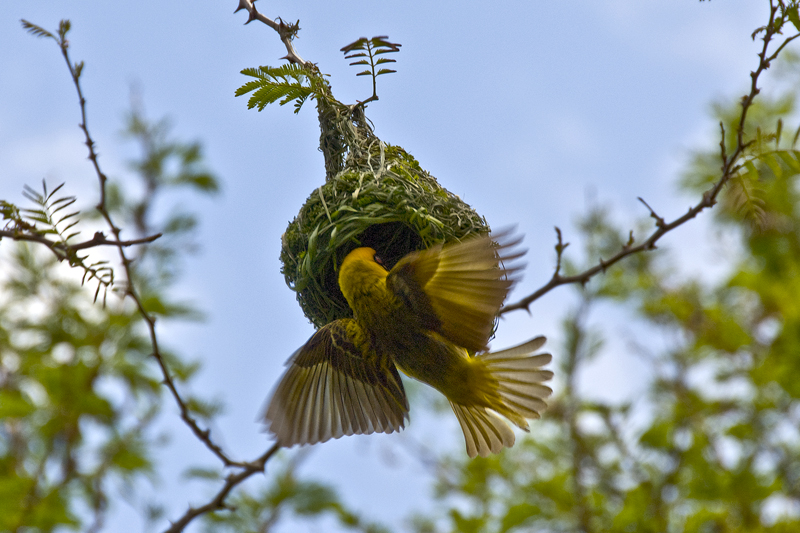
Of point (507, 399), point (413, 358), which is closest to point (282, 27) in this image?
point (413, 358)

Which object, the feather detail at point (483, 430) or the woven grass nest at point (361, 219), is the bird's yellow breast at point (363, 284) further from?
the feather detail at point (483, 430)

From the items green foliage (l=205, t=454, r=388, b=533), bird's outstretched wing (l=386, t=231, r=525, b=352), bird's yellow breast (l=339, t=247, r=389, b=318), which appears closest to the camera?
bird's outstretched wing (l=386, t=231, r=525, b=352)

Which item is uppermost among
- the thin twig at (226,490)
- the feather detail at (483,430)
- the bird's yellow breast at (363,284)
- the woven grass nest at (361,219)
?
the woven grass nest at (361,219)

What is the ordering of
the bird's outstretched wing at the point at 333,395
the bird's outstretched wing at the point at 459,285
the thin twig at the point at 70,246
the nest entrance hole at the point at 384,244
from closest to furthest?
1. the thin twig at the point at 70,246
2. the bird's outstretched wing at the point at 459,285
3. the bird's outstretched wing at the point at 333,395
4. the nest entrance hole at the point at 384,244

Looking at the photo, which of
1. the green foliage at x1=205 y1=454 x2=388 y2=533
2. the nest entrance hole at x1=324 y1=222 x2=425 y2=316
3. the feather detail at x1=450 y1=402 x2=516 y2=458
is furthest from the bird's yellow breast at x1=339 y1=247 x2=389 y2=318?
the green foliage at x1=205 y1=454 x2=388 y2=533

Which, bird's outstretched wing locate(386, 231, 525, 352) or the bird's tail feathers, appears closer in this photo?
bird's outstretched wing locate(386, 231, 525, 352)

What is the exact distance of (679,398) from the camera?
6465 millimetres

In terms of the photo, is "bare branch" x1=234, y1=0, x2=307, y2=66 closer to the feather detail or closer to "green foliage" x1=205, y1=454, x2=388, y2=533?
the feather detail

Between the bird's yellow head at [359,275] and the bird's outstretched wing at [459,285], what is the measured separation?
0.29ft

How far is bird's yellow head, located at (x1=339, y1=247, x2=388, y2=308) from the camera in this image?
2.50 meters

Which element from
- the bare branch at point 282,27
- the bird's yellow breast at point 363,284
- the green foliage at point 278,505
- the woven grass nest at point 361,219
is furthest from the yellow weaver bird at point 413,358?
the green foliage at point 278,505

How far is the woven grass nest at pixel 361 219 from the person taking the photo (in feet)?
8.48

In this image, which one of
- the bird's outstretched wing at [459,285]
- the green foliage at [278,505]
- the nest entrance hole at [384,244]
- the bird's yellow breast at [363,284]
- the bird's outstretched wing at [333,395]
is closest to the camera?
A: the bird's outstretched wing at [459,285]

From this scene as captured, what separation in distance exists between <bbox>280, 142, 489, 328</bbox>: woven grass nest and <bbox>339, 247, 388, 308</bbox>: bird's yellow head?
0.09 m
